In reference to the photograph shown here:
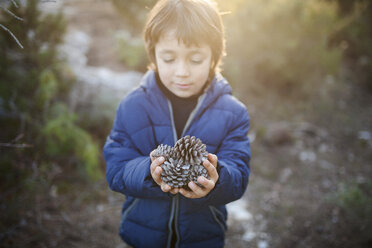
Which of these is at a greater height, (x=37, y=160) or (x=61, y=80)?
(x=61, y=80)

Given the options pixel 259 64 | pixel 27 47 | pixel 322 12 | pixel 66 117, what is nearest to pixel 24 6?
pixel 27 47

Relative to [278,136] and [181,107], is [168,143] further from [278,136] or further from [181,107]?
[278,136]

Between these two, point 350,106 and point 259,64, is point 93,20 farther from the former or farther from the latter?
point 350,106

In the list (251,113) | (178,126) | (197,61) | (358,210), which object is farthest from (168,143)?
(251,113)

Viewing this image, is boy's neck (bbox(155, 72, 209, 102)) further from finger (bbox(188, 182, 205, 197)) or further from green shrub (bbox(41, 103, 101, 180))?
green shrub (bbox(41, 103, 101, 180))

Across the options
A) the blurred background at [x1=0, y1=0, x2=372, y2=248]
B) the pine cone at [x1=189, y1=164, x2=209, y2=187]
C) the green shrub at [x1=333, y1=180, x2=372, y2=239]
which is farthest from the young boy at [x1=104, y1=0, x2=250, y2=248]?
the green shrub at [x1=333, y1=180, x2=372, y2=239]

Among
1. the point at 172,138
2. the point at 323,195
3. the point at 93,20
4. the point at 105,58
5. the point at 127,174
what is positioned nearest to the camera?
the point at 127,174

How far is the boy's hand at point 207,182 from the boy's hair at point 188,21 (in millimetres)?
798

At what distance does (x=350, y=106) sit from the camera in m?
6.52

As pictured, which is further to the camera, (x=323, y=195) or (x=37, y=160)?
(x=323, y=195)

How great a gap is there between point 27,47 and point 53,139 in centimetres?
133

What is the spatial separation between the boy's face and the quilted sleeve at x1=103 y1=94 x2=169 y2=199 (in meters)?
0.37

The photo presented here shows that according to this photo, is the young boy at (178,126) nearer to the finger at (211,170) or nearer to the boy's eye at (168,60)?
the boy's eye at (168,60)

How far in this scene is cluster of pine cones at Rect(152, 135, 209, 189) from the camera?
132 cm
